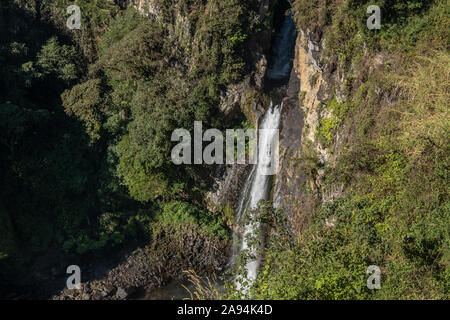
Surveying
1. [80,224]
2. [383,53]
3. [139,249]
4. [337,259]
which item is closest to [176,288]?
[139,249]

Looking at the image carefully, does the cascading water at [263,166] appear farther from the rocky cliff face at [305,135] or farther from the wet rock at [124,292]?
the wet rock at [124,292]

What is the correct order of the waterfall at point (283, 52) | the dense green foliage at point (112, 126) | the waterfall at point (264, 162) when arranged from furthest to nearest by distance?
the waterfall at point (283, 52), the dense green foliage at point (112, 126), the waterfall at point (264, 162)

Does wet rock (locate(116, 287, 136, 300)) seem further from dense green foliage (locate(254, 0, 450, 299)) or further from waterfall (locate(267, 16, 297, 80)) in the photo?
waterfall (locate(267, 16, 297, 80))

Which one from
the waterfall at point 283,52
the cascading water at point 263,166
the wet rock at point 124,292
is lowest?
the wet rock at point 124,292

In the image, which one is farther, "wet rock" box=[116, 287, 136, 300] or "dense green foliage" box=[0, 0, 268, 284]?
"dense green foliage" box=[0, 0, 268, 284]

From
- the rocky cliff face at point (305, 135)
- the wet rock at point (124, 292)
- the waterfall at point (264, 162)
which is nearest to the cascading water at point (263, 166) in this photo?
the waterfall at point (264, 162)

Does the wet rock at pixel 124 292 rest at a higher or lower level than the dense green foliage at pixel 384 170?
lower

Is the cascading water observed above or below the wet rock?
above

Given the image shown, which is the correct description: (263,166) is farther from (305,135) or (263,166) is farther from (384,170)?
(384,170)

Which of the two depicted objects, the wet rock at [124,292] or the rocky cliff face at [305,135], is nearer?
the rocky cliff face at [305,135]

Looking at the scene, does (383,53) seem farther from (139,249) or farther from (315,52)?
(139,249)

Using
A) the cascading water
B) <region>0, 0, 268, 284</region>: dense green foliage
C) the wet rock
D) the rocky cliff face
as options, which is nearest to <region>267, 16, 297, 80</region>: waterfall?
the cascading water
